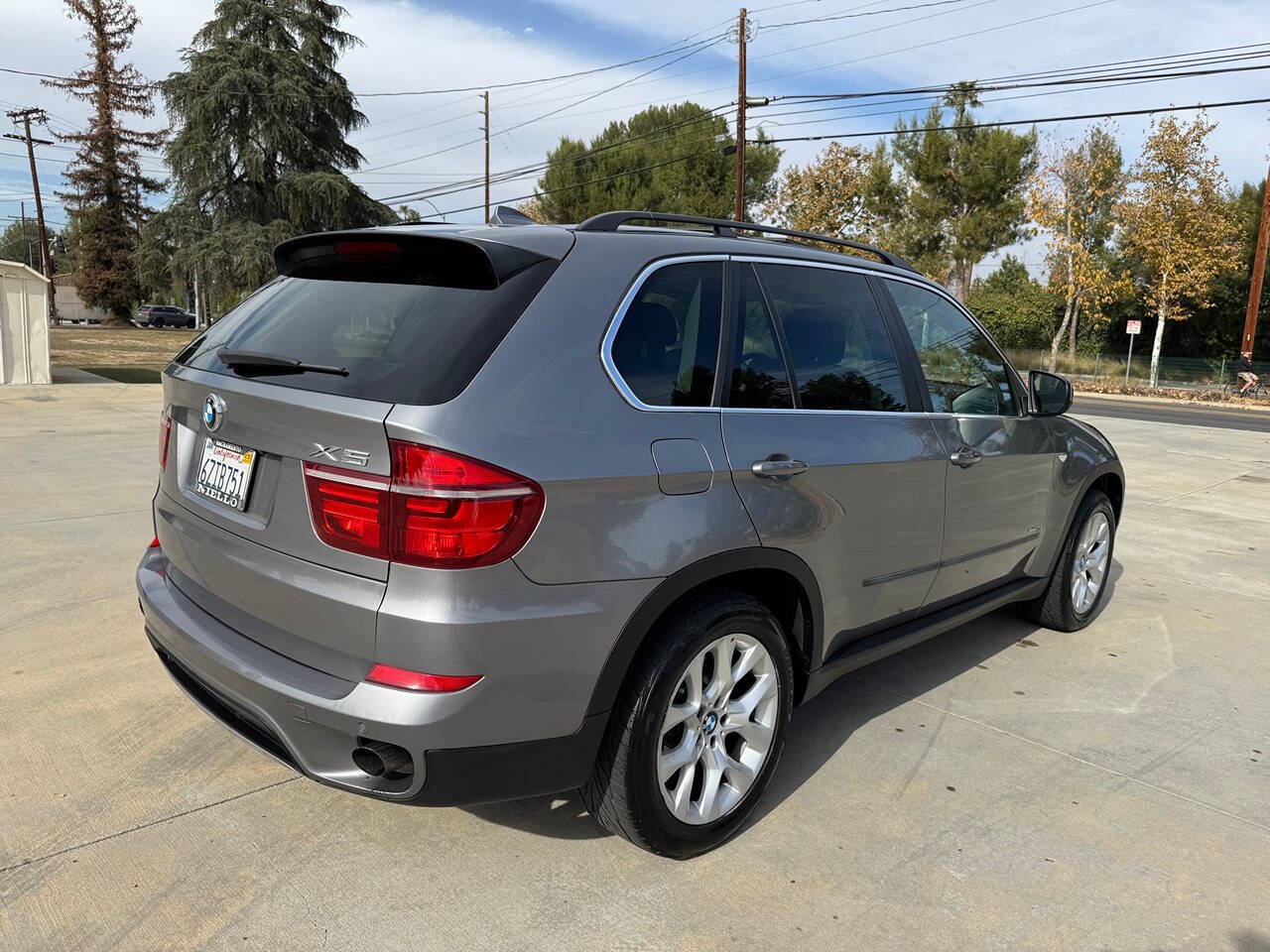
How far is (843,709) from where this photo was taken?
367 cm

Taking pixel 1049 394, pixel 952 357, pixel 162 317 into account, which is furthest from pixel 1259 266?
pixel 162 317

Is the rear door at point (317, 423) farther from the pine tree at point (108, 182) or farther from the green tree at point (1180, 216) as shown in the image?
the pine tree at point (108, 182)

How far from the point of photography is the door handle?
8.52ft

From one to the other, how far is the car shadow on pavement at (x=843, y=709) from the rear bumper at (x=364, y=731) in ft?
1.77

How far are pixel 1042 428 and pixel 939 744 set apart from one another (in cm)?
158

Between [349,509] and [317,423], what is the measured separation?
23 cm

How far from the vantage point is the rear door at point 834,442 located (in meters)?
2.68

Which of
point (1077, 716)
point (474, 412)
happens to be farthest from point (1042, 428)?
point (474, 412)

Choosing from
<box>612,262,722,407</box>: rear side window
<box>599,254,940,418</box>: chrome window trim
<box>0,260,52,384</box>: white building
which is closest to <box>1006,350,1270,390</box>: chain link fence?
<box>0,260,52,384</box>: white building

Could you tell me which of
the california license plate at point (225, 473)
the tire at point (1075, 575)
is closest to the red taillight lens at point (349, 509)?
the california license plate at point (225, 473)

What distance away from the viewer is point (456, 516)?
2.03 meters

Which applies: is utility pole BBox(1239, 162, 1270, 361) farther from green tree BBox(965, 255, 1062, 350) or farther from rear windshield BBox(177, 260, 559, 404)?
rear windshield BBox(177, 260, 559, 404)

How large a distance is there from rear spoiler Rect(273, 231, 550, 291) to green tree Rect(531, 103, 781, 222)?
40504mm

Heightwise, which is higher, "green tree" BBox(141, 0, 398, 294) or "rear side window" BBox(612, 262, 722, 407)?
"green tree" BBox(141, 0, 398, 294)
